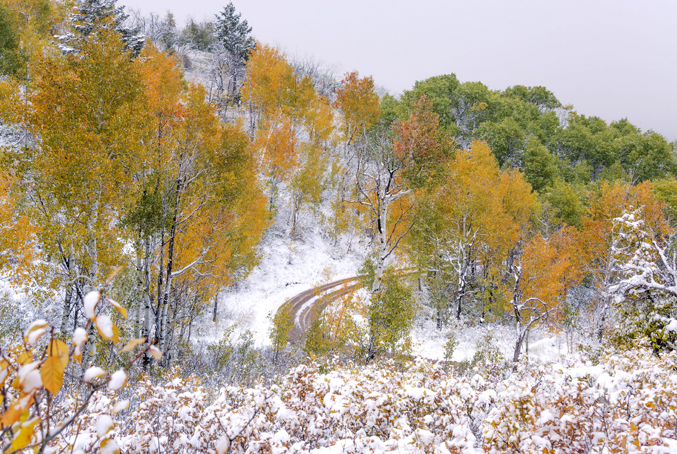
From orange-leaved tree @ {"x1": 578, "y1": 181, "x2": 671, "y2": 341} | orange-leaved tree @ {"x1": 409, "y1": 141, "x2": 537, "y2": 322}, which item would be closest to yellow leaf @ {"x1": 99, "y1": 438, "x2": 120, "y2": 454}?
orange-leaved tree @ {"x1": 409, "y1": 141, "x2": 537, "y2": 322}

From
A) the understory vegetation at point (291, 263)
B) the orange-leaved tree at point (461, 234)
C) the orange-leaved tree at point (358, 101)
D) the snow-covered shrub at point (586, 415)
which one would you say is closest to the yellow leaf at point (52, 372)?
the understory vegetation at point (291, 263)

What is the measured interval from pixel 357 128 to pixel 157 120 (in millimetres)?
22945

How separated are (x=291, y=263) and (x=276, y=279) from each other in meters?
2.56

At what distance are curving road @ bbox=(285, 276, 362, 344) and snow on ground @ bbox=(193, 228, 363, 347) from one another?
1079 millimetres

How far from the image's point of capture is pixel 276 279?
93.3ft

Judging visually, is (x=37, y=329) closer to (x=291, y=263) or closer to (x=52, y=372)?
(x=52, y=372)

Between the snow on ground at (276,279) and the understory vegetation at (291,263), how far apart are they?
1.68 ft

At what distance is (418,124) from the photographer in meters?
16.3

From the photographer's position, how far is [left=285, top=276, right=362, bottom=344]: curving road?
2081 centimetres

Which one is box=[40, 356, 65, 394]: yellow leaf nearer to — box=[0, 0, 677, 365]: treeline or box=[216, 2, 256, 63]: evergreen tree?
box=[0, 0, 677, 365]: treeline

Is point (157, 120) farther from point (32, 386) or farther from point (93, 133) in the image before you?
point (32, 386)

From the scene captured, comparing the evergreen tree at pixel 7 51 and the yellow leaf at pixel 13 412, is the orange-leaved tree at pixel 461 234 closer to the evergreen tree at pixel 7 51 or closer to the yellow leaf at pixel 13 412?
the yellow leaf at pixel 13 412

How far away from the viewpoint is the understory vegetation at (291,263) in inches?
137

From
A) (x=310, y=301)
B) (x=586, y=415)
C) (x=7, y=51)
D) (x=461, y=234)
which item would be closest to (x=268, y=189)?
(x=310, y=301)
